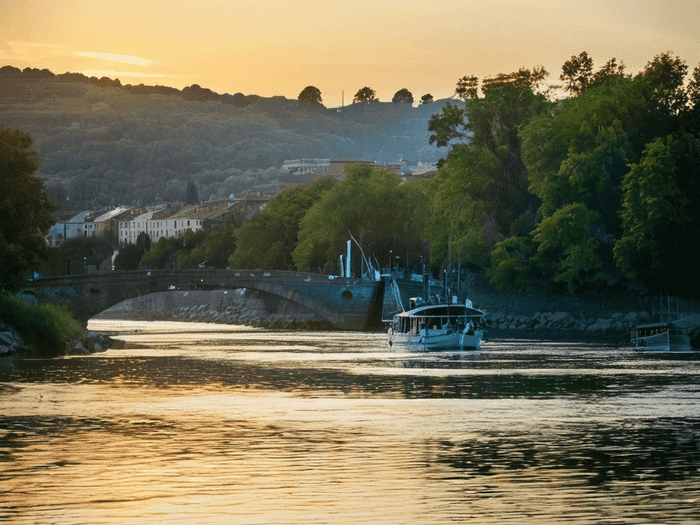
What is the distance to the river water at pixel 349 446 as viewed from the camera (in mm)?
25609

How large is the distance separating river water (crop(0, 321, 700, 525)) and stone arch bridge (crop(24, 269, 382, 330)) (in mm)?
63077

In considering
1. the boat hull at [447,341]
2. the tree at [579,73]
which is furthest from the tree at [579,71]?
the boat hull at [447,341]

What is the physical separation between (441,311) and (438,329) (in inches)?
176

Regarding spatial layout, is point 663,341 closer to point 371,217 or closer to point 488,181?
point 488,181

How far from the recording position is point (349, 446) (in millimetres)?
34594

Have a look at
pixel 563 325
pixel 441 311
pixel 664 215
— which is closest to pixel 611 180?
pixel 664 215

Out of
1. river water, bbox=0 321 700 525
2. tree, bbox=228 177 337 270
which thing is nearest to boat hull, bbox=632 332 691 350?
river water, bbox=0 321 700 525

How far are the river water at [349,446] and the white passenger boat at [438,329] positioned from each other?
83.9ft

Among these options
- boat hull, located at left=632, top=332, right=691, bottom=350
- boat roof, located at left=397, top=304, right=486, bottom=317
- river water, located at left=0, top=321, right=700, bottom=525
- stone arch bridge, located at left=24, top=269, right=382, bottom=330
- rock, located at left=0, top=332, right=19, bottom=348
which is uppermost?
stone arch bridge, located at left=24, top=269, right=382, bottom=330

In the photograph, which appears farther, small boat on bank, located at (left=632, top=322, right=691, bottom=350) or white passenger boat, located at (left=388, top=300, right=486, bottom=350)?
small boat on bank, located at (left=632, top=322, right=691, bottom=350)

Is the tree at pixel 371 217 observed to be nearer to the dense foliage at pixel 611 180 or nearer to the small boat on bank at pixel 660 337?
the dense foliage at pixel 611 180

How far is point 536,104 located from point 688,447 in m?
102

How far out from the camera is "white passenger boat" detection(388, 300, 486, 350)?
92.6 m

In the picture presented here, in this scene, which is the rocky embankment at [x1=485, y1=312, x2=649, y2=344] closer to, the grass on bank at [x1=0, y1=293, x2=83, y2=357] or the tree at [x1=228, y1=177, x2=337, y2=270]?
the grass on bank at [x1=0, y1=293, x2=83, y2=357]
